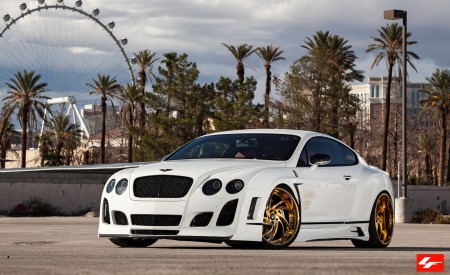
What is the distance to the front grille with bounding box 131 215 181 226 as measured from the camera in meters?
13.4

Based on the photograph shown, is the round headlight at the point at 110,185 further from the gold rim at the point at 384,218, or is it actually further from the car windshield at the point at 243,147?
the gold rim at the point at 384,218

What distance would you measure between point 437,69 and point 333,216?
293 feet

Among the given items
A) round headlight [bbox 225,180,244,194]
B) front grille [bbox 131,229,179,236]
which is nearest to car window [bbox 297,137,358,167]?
round headlight [bbox 225,180,244,194]

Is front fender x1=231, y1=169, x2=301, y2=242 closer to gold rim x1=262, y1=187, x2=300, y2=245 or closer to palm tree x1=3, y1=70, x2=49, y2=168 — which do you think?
gold rim x1=262, y1=187, x2=300, y2=245

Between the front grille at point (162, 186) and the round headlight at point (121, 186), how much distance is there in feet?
0.60

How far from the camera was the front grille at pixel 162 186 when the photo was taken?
13.4 metres

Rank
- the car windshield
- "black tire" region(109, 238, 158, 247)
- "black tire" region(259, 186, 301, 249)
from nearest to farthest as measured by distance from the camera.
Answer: "black tire" region(259, 186, 301, 249), "black tire" region(109, 238, 158, 247), the car windshield

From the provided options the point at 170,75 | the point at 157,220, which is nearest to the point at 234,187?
the point at 157,220

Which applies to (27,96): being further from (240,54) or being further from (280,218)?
(280,218)

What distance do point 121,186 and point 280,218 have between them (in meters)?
1.95

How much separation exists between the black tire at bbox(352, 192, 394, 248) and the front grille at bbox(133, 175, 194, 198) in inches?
125

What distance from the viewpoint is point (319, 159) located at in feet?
47.8

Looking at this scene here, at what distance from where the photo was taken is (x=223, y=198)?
13.3m

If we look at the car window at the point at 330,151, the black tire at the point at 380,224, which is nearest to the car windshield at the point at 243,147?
the car window at the point at 330,151
